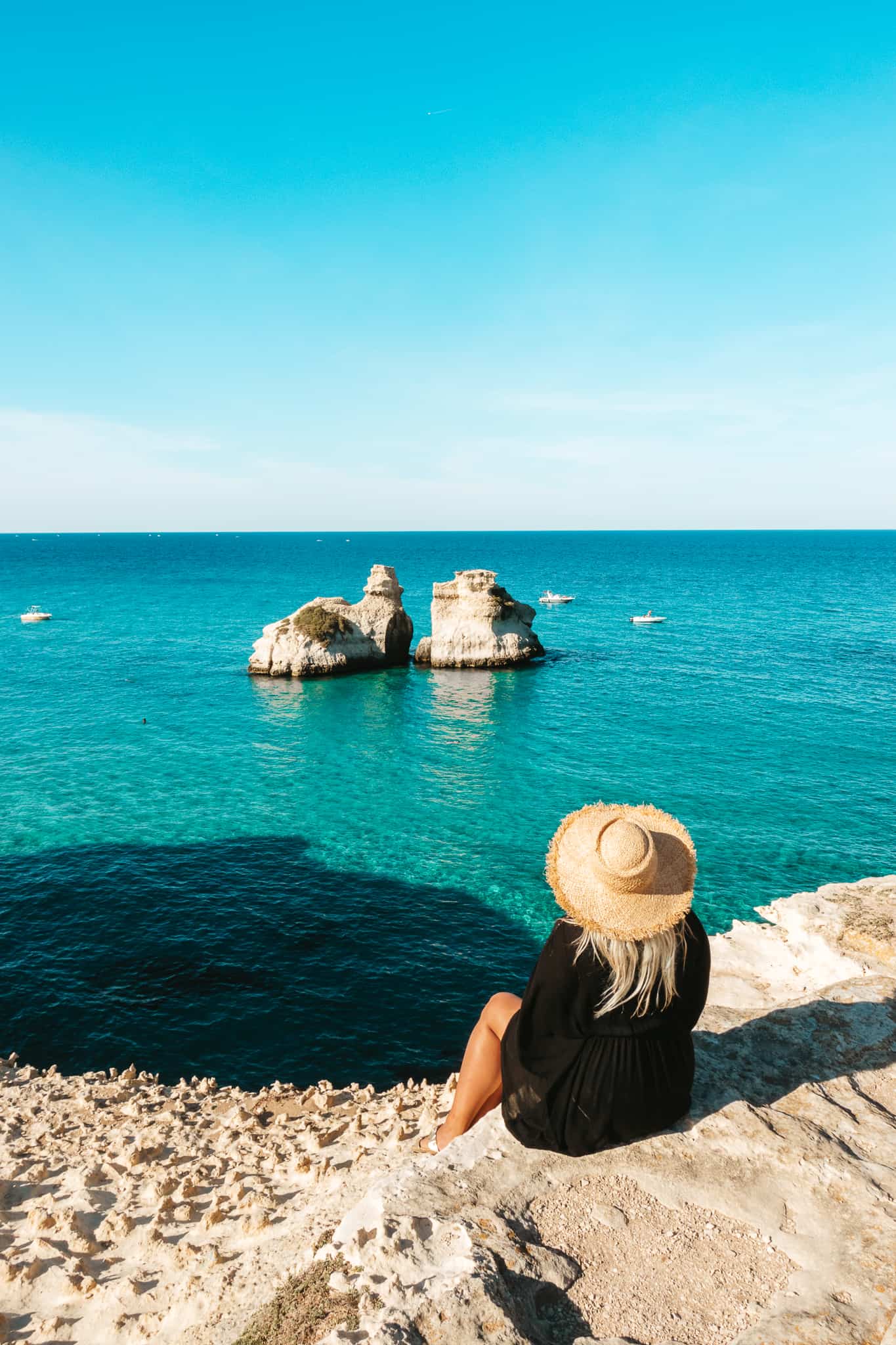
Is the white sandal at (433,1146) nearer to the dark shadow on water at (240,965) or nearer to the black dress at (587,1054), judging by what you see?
the black dress at (587,1054)

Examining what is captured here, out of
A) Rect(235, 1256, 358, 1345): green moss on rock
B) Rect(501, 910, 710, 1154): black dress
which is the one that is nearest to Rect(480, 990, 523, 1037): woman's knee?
Rect(501, 910, 710, 1154): black dress

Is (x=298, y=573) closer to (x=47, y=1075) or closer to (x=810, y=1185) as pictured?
(x=47, y=1075)

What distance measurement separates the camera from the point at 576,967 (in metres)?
5.89

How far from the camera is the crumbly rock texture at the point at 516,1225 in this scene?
5047mm

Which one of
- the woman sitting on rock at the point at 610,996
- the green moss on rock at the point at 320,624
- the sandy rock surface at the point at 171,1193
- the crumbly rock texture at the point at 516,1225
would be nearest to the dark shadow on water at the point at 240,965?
the sandy rock surface at the point at 171,1193

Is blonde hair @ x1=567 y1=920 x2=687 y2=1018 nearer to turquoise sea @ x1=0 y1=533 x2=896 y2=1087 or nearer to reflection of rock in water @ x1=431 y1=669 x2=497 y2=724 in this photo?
turquoise sea @ x1=0 y1=533 x2=896 y2=1087

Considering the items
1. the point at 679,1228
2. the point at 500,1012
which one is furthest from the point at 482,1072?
the point at 679,1228

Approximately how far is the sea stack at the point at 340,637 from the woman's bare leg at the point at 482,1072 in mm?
52663

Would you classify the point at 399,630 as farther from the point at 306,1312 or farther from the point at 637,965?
the point at 306,1312

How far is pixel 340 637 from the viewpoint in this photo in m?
60.1

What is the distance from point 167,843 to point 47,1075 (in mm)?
13709

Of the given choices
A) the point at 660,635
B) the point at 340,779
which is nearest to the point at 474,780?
the point at 340,779

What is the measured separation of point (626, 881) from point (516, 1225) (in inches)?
109

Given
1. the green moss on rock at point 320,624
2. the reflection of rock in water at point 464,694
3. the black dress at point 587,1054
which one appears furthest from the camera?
the green moss on rock at point 320,624
